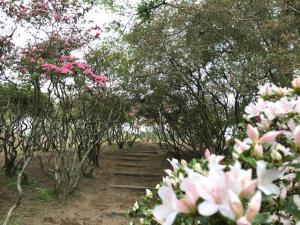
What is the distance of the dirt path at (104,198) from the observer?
295 inches

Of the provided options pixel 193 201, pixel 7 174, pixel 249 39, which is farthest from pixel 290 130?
pixel 7 174

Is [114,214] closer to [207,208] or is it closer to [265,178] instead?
[265,178]

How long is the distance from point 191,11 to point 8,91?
447 centimetres

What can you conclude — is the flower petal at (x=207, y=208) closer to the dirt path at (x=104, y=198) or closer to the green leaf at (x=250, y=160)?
the green leaf at (x=250, y=160)

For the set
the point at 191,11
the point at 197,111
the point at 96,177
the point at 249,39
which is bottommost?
the point at 96,177

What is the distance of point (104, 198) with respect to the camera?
30.3 feet

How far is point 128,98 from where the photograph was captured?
1113 centimetres

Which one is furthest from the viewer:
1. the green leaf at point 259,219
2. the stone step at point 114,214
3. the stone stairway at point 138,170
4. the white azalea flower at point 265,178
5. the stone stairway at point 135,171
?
the stone stairway at point 138,170

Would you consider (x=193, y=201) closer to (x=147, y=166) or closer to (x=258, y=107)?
(x=258, y=107)

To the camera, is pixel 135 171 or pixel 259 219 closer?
pixel 259 219

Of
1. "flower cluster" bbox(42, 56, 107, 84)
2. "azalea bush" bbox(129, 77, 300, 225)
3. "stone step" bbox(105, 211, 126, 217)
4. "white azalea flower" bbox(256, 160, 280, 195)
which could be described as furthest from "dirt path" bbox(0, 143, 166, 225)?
"white azalea flower" bbox(256, 160, 280, 195)

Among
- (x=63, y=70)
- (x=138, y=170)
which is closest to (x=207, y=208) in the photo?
(x=63, y=70)

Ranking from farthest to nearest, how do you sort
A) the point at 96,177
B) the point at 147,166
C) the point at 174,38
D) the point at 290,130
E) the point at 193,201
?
the point at 147,166 < the point at 96,177 < the point at 174,38 < the point at 290,130 < the point at 193,201

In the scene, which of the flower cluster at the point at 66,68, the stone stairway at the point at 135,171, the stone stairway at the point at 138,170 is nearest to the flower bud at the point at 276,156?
the flower cluster at the point at 66,68
